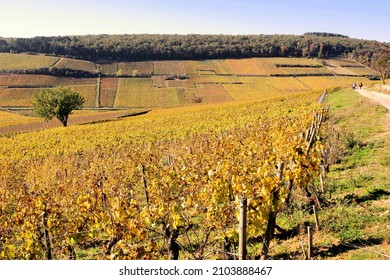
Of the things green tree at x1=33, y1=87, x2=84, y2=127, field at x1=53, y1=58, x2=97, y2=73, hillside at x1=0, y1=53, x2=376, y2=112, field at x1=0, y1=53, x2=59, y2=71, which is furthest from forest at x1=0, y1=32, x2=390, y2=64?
green tree at x1=33, y1=87, x2=84, y2=127

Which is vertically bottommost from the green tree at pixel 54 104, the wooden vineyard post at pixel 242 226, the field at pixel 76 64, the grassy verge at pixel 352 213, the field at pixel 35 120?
the field at pixel 35 120

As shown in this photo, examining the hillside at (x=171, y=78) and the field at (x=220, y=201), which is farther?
the hillside at (x=171, y=78)

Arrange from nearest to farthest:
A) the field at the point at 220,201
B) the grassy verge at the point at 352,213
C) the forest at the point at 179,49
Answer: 1. the field at the point at 220,201
2. the grassy verge at the point at 352,213
3. the forest at the point at 179,49

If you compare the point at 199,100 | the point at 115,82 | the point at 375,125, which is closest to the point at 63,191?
the point at 375,125

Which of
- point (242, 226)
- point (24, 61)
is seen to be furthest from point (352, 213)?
point (24, 61)

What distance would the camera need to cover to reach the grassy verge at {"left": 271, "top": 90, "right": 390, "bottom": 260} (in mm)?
7754

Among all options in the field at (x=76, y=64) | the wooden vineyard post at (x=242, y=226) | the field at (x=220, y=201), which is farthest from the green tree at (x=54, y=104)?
the field at (x=76, y=64)

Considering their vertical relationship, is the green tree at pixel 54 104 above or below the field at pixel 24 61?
below

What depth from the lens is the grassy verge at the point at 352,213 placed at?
305 inches

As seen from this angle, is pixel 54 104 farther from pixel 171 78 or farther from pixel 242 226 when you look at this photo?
pixel 171 78

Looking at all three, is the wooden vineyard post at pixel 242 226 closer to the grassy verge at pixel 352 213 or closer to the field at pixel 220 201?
the field at pixel 220 201

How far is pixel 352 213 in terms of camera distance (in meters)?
9.38

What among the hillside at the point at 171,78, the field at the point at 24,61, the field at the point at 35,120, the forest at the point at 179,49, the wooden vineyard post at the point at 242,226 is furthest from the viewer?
the forest at the point at 179,49
